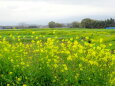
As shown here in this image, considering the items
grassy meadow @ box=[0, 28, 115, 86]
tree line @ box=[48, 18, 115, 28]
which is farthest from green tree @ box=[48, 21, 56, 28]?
grassy meadow @ box=[0, 28, 115, 86]

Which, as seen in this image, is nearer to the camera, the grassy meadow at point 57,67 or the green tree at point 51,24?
the grassy meadow at point 57,67

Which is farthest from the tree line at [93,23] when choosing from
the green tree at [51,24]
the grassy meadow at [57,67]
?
the grassy meadow at [57,67]

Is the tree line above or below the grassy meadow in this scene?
below

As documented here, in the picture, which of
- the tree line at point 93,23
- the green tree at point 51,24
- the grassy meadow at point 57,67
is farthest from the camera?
the green tree at point 51,24

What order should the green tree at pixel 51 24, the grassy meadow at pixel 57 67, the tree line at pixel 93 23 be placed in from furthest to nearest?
the green tree at pixel 51 24, the tree line at pixel 93 23, the grassy meadow at pixel 57 67

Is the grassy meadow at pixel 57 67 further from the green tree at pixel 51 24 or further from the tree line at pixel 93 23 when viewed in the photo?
the green tree at pixel 51 24

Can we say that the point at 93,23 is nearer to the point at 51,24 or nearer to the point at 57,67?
the point at 51,24

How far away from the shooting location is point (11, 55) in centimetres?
609

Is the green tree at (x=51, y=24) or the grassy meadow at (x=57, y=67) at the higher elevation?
the grassy meadow at (x=57, y=67)

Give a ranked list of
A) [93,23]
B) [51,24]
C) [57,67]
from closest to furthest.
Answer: [57,67], [93,23], [51,24]

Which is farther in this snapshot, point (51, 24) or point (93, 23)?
point (51, 24)

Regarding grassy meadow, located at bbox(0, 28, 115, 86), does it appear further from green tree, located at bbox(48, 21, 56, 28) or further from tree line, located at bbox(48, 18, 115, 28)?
green tree, located at bbox(48, 21, 56, 28)

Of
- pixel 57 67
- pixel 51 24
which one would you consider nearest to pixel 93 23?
pixel 51 24

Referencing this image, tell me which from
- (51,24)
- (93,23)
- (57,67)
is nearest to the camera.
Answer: (57,67)
